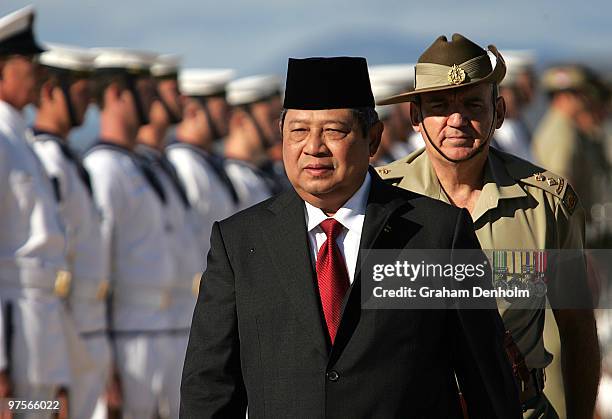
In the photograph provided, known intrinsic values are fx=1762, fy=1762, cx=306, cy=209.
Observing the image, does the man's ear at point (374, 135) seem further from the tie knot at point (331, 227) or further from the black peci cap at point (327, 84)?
the tie knot at point (331, 227)

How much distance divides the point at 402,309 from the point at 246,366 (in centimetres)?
40

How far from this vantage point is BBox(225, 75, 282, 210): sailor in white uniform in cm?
1290

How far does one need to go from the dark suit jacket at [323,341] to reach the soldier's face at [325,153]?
0.09 m

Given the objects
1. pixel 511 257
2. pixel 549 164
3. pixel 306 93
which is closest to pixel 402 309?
pixel 306 93

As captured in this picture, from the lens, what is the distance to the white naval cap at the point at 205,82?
41.2ft

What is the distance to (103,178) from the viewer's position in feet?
31.5

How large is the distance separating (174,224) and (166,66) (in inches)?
50.9

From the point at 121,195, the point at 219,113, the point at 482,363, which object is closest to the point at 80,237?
the point at 121,195

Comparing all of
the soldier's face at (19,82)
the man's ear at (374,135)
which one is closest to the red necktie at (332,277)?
the man's ear at (374,135)

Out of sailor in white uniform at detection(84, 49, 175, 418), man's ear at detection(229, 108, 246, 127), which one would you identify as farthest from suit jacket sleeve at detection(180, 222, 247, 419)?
man's ear at detection(229, 108, 246, 127)

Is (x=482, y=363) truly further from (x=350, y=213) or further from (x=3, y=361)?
(x=3, y=361)

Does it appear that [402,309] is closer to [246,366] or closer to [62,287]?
[246,366]

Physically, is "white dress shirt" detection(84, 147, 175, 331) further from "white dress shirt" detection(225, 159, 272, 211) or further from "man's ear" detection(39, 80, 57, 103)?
"white dress shirt" detection(225, 159, 272, 211)

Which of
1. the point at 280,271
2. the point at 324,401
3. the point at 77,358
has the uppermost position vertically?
the point at 280,271
